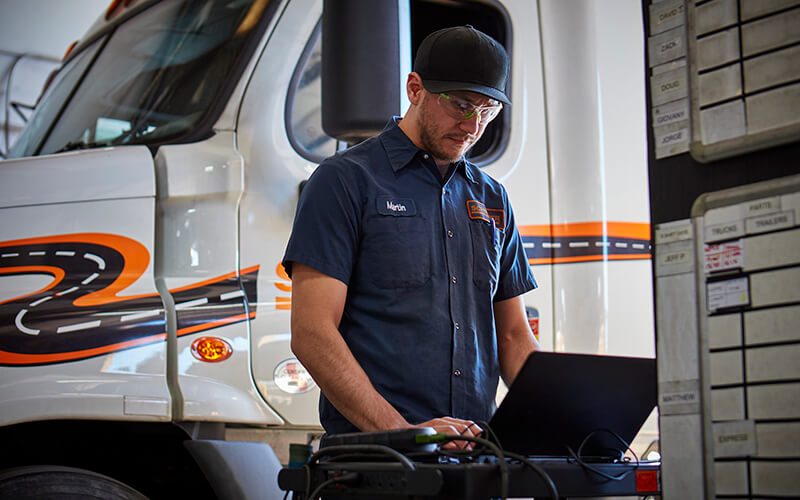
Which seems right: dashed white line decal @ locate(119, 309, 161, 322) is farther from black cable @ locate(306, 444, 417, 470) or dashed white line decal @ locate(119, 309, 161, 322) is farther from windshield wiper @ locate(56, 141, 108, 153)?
black cable @ locate(306, 444, 417, 470)

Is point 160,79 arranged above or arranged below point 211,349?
above

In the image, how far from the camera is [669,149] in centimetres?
140

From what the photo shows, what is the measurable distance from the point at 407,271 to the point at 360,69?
0.71 meters

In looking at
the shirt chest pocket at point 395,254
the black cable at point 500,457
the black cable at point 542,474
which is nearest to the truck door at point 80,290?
the shirt chest pocket at point 395,254

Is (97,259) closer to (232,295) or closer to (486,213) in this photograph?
(232,295)

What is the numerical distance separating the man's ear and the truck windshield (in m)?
0.95

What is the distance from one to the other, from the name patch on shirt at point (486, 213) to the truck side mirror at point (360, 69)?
1.28 feet

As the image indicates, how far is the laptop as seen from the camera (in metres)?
1.69

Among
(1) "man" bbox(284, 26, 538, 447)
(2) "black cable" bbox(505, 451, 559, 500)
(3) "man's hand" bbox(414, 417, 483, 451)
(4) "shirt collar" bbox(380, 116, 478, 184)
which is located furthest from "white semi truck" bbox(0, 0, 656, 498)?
(2) "black cable" bbox(505, 451, 559, 500)

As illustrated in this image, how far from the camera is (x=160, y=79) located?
3289mm

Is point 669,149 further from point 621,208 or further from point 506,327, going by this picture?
point 621,208

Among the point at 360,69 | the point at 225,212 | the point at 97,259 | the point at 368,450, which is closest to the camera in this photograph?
the point at 368,450

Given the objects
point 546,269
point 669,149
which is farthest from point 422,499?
point 546,269

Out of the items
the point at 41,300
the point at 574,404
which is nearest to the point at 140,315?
the point at 41,300
